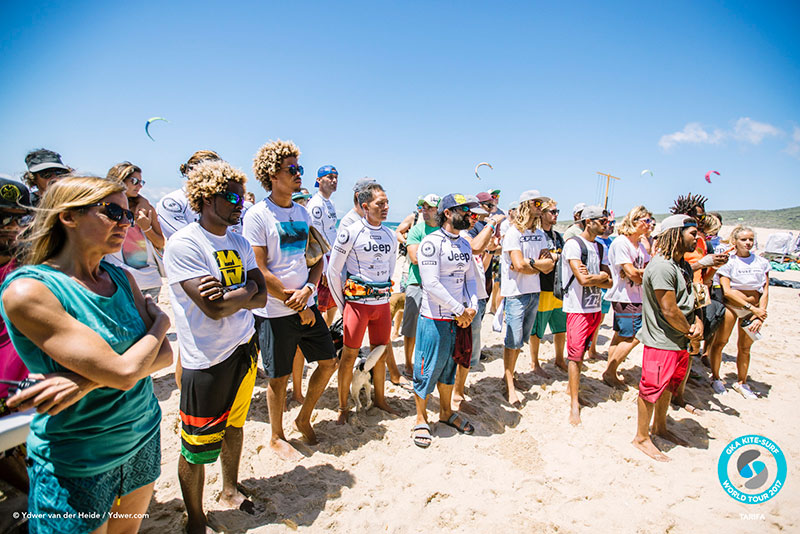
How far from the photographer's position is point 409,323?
4934 mm

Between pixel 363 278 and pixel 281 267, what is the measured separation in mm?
924

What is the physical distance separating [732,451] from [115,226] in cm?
520

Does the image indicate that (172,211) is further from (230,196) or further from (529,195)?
(529,195)

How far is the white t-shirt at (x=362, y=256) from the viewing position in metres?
3.81

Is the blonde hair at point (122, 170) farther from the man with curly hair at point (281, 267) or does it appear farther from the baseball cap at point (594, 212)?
the baseball cap at point (594, 212)

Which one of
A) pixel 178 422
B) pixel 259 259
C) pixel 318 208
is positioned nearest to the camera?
pixel 259 259

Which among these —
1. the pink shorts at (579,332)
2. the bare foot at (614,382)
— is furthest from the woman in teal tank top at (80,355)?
the bare foot at (614,382)

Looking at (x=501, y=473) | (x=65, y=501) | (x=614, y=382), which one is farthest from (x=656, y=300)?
(x=65, y=501)

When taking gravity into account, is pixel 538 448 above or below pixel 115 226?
below

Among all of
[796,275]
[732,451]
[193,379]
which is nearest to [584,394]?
[732,451]

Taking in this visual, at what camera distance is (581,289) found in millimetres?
4328

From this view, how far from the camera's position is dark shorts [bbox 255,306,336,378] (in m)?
3.22

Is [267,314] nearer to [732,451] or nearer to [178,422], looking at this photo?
[178,422]

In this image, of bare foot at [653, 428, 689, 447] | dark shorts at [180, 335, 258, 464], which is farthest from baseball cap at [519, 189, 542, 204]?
dark shorts at [180, 335, 258, 464]
